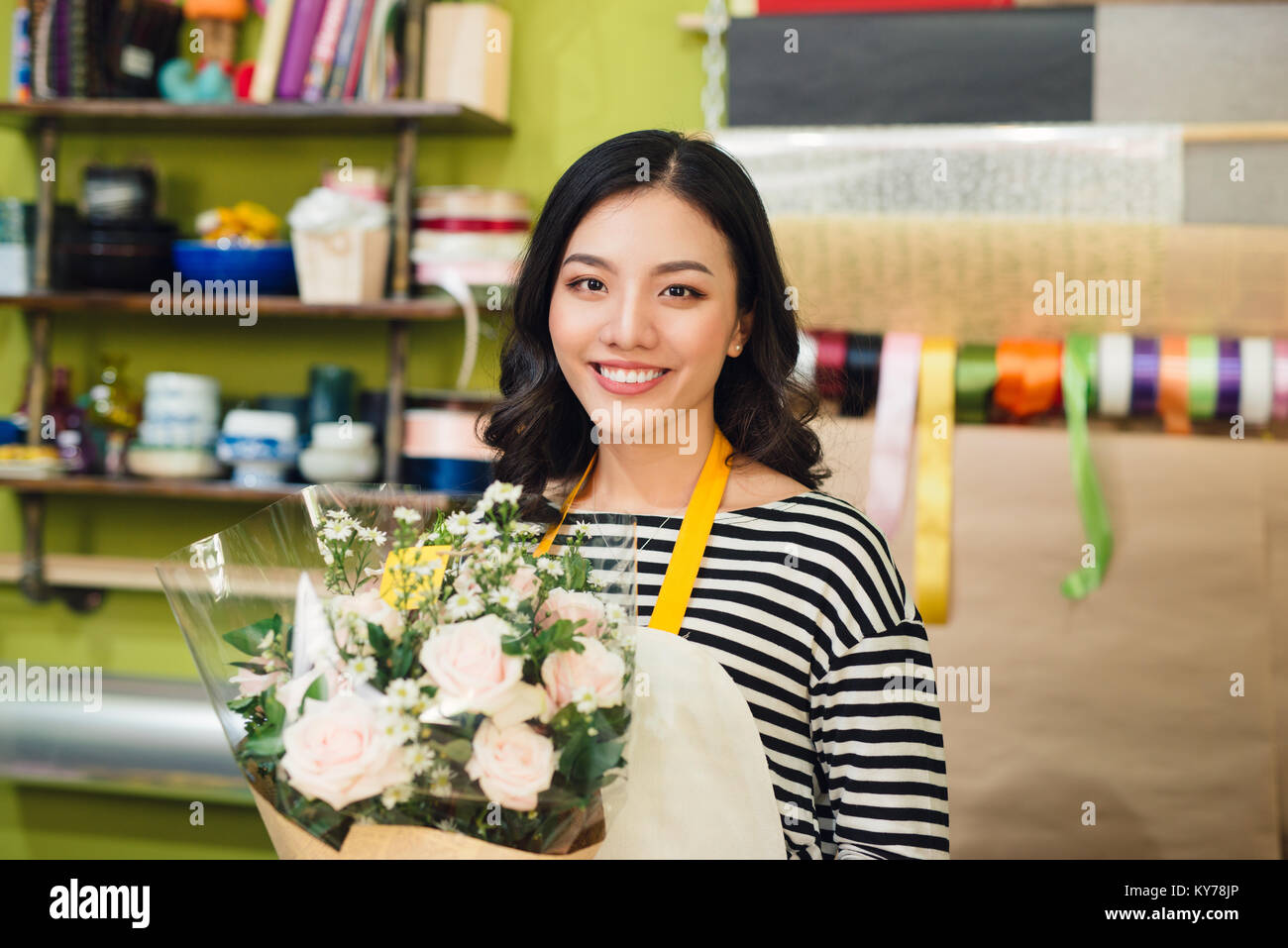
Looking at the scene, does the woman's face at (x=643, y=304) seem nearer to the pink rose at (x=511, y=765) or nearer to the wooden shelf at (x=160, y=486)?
the pink rose at (x=511, y=765)

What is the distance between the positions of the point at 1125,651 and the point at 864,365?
0.70 meters

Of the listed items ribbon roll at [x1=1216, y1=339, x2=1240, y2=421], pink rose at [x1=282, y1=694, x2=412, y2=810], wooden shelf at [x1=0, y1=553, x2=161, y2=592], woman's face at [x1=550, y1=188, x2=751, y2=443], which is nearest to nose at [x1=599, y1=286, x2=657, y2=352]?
woman's face at [x1=550, y1=188, x2=751, y2=443]

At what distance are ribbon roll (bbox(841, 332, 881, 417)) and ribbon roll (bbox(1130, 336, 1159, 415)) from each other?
1.49 ft

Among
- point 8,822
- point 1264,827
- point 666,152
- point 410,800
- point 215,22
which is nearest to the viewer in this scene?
point 410,800

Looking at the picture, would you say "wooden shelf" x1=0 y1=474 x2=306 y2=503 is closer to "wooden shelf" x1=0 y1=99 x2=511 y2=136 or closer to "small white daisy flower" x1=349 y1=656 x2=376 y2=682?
"wooden shelf" x1=0 y1=99 x2=511 y2=136

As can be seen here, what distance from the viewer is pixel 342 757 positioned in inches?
29.9

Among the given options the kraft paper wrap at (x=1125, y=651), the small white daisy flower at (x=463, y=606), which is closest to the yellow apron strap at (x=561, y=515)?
the small white daisy flower at (x=463, y=606)

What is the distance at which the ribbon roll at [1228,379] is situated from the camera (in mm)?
2145

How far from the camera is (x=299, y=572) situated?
94cm

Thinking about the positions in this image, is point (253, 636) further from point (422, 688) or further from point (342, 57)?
point (342, 57)

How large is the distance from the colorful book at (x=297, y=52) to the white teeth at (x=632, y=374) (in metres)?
1.62

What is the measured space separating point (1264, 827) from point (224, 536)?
6.37ft
